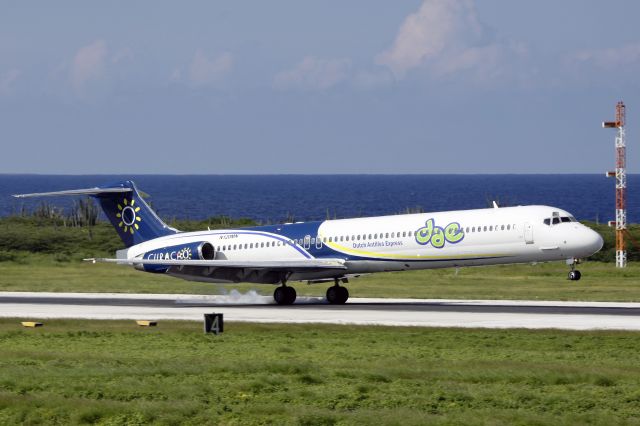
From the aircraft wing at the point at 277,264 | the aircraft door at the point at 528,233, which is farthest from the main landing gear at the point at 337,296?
Answer: the aircraft door at the point at 528,233

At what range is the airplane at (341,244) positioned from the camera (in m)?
45.4

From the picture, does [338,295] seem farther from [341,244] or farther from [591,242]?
[591,242]

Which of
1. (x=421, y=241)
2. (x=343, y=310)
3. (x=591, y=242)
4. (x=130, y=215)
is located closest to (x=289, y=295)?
(x=343, y=310)

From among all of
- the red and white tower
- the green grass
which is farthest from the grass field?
the green grass

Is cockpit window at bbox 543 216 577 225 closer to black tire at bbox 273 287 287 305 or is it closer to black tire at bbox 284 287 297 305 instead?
black tire at bbox 284 287 297 305

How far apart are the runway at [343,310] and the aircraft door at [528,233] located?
8.09ft

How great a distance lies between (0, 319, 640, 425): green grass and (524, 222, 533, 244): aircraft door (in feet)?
36.8

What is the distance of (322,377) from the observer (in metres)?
23.8

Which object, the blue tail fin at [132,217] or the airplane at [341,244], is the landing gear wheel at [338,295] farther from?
the blue tail fin at [132,217]

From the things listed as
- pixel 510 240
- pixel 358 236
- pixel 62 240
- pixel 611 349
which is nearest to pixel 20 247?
pixel 62 240

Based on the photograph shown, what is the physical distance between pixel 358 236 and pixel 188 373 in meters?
24.1

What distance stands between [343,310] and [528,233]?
24.2 feet

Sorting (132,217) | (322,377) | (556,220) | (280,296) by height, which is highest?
(132,217)

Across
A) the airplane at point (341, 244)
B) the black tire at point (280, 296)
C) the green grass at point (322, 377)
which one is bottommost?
the green grass at point (322, 377)
